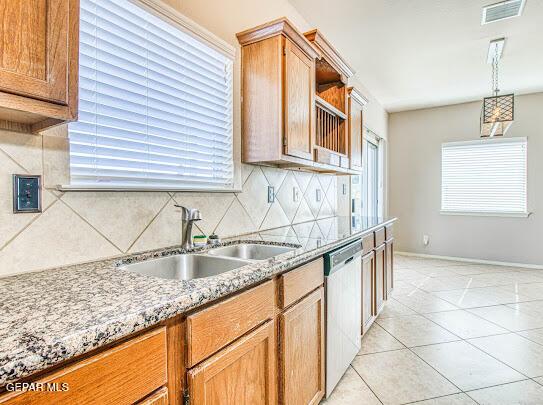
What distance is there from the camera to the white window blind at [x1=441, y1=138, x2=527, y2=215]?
4.91m

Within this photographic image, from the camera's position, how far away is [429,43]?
3260 millimetres

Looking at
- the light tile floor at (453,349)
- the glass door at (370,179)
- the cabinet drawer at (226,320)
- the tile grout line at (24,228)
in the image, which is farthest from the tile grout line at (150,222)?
the glass door at (370,179)

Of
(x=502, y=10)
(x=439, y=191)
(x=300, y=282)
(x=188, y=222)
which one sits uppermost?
(x=502, y=10)

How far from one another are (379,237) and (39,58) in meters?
2.62

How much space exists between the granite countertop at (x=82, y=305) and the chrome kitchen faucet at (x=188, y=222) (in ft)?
1.18

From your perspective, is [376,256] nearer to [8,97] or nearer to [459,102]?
[8,97]

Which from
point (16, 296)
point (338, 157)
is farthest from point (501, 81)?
point (16, 296)

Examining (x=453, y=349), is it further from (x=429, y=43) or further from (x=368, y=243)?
(x=429, y=43)

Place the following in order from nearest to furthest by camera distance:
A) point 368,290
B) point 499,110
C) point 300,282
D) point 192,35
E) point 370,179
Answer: point 300,282
point 192,35
point 368,290
point 499,110
point 370,179

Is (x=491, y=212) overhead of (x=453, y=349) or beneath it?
overhead

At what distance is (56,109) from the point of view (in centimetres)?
84

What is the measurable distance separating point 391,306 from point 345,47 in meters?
2.85

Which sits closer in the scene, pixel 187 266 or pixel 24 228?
pixel 24 228

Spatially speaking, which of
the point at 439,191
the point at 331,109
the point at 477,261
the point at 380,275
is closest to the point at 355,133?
the point at 331,109
